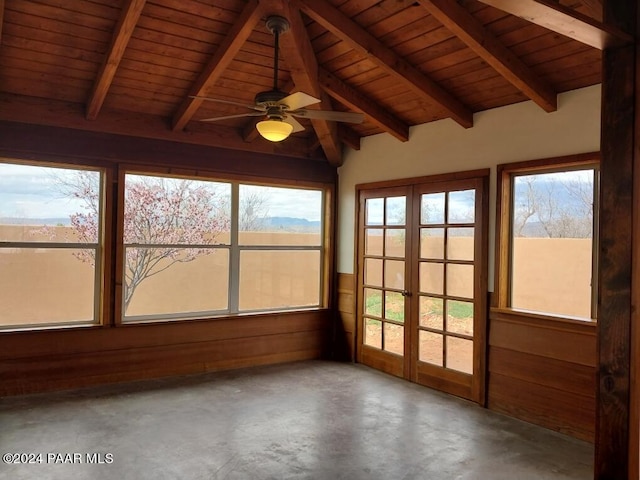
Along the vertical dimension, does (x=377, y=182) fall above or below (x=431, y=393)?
above

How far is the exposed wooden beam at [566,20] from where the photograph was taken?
2.16 m

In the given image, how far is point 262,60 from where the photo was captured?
15.3 ft

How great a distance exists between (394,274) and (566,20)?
3677mm

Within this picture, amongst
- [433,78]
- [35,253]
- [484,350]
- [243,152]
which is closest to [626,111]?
[433,78]

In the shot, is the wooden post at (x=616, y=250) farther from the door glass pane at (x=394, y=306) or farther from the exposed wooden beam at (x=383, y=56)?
the door glass pane at (x=394, y=306)

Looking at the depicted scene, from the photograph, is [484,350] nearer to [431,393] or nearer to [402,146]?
[431,393]

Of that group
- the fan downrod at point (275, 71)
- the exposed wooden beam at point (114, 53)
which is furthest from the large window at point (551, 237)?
the exposed wooden beam at point (114, 53)

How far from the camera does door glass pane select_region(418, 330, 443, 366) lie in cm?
507

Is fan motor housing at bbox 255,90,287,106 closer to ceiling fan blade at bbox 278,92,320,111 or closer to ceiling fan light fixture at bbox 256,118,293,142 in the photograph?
ceiling fan blade at bbox 278,92,320,111

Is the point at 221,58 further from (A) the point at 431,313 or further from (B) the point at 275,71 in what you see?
(A) the point at 431,313

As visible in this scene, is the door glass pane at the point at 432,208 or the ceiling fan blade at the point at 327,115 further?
the door glass pane at the point at 432,208

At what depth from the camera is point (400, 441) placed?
3.75m

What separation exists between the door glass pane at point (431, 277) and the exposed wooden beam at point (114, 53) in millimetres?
3471

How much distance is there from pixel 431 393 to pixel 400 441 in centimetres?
130
